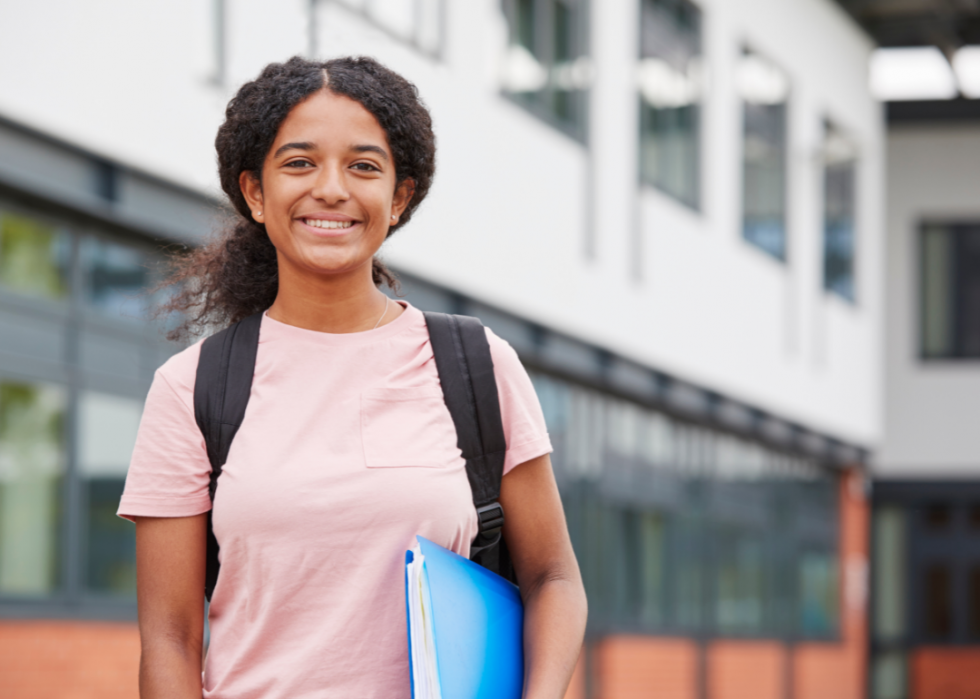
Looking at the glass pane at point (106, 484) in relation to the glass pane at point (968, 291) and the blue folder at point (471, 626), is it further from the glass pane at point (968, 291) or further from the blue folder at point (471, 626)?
the glass pane at point (968, 291)

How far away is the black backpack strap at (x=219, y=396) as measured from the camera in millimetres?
2049

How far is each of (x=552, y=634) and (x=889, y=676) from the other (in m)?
20.2

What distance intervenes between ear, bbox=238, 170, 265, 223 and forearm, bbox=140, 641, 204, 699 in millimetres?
624

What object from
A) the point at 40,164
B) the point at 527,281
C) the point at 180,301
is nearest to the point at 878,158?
the point at 527,281

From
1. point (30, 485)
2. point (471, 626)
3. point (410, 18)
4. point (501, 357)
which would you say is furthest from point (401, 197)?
point (410, 18)

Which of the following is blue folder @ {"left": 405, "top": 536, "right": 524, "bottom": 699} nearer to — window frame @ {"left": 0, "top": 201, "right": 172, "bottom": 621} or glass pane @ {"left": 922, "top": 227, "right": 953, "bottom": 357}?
window frame @ {"left": 0, "top": 201, "right": 172, "bottom": 621}

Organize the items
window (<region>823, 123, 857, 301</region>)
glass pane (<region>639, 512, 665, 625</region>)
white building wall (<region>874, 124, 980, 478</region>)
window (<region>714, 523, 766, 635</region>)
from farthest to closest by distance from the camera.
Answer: white building wall (<region>874, 124, 980, 478</region>) < window (<region>823, 123, 857, 301</region>) < window (<region>714, 523, 766, 635</region>) < glass pane (<region>639, 512, 665, 625</region>)

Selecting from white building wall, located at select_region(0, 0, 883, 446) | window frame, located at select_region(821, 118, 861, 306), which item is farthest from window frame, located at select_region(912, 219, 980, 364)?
window frame, located at select_region(821, 118, 861, 306)

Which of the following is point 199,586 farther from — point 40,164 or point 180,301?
point 40,164

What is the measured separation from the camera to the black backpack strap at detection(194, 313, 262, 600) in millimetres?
2049

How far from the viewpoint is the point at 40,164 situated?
615 centimetres

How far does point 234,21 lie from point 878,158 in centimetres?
1453

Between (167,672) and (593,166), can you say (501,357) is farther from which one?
(593,166)

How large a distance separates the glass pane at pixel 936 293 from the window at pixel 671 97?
8337mm
